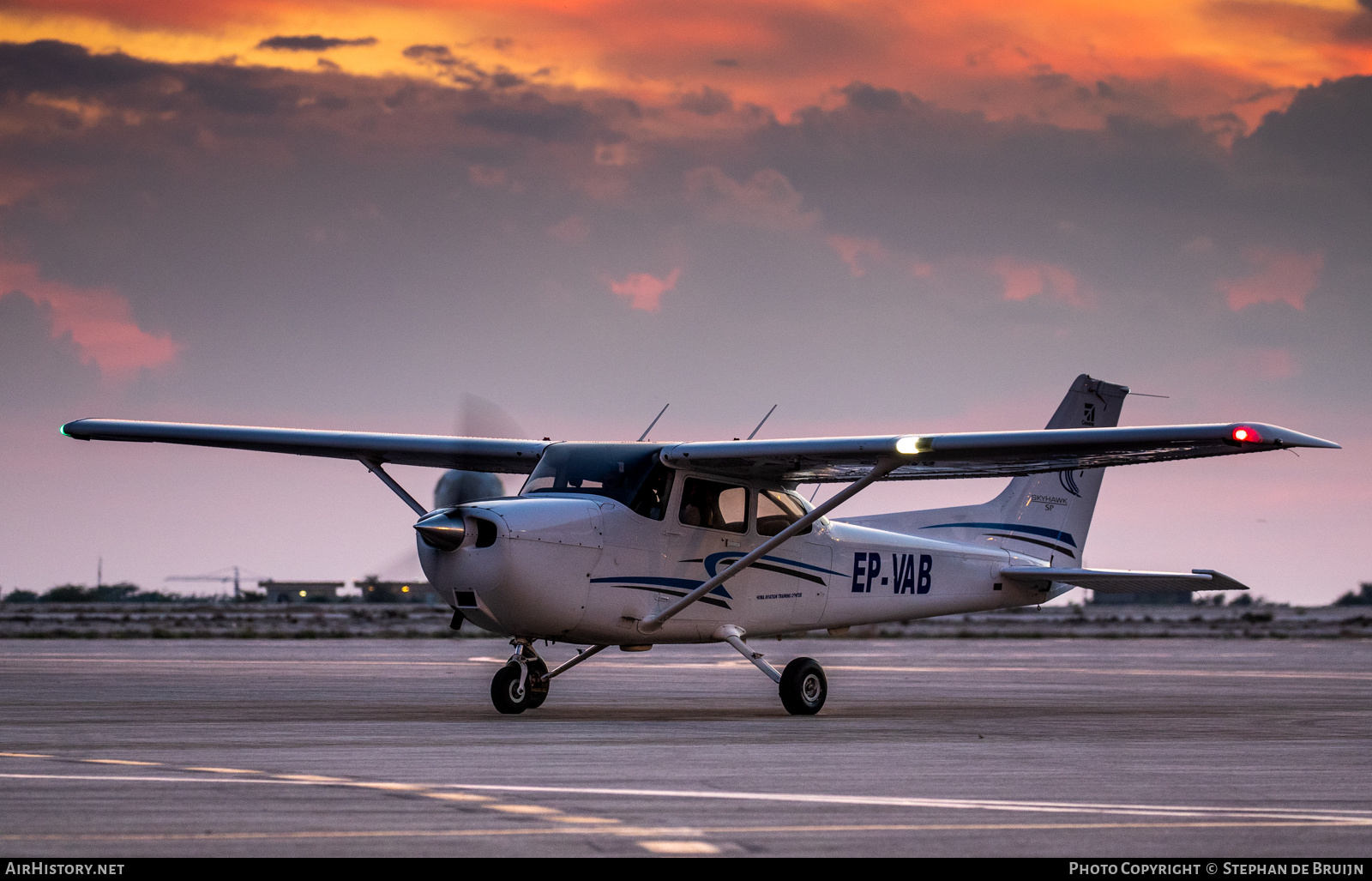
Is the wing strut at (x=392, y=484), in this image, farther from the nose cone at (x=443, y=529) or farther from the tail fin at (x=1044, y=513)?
the tail fin at (x=1044, y=513)

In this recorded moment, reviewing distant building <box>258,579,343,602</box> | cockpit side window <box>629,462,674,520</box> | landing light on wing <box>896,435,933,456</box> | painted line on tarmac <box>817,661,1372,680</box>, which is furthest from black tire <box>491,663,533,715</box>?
distant building <box>258,579,343,602</box>

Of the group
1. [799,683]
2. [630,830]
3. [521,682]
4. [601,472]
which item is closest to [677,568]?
[601,472]

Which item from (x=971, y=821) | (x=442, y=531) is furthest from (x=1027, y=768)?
(x=442, y=531)

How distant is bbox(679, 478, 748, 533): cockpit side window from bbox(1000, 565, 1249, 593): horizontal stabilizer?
4634 mm

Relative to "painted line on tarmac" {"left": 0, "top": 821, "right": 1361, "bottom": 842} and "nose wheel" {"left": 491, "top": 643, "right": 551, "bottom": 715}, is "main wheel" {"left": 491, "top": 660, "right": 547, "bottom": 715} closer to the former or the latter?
"nose wheel" {"left": 491, "top": 643, "right": 551, "bottom": 715}

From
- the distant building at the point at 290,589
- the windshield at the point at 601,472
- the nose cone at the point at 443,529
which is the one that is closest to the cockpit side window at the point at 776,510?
the windshield at the point at 601,472

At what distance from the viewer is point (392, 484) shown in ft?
63.3

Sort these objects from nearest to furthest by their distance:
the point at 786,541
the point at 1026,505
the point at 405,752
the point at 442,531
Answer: the point at 405,752, the point at 442,531, the point at 786,541, the point at 1026,505

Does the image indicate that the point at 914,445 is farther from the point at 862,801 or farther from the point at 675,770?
the point at 862,801

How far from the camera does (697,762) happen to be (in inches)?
446

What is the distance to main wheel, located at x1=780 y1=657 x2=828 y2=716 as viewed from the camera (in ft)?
55.4

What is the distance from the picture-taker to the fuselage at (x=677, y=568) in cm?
1551

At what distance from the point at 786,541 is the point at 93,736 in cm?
764
